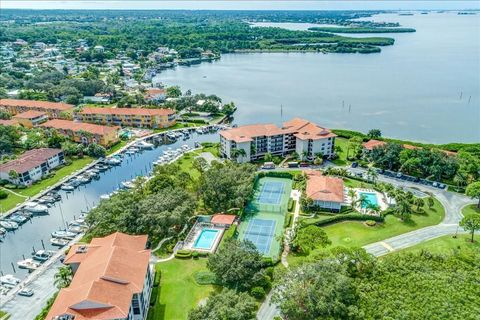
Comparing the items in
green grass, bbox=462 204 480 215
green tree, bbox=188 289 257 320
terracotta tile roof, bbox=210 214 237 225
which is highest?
green tree, bbox=188 289 257 320

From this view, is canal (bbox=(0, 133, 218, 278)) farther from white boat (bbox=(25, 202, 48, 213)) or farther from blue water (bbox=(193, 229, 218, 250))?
blue water (bbox=(193, 229, 218, 250))

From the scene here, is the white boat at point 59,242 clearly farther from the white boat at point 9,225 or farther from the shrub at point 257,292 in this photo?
the shrub at point 257,292

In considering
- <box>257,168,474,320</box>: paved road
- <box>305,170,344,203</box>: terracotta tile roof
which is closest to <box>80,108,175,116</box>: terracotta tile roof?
<box>305,170,344,203</box>: terracotta tile roof

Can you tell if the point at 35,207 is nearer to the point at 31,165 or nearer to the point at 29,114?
the point at 31,165

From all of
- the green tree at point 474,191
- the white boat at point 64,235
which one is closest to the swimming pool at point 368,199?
the green tree at point 474,191

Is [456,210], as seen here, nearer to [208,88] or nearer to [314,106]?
[314,106]
